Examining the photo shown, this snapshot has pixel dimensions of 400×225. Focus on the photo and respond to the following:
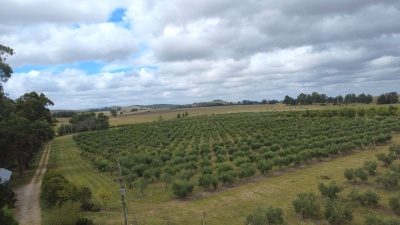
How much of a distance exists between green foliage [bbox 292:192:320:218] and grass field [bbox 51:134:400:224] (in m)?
0.65

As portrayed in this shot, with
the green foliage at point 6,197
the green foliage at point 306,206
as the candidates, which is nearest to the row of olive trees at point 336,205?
the green foliage at point 306,206

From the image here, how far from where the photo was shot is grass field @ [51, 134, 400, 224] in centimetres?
2372

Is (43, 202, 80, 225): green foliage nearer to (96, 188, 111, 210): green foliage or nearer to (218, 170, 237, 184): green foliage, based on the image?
(96, 188, 111, 210): green foliage

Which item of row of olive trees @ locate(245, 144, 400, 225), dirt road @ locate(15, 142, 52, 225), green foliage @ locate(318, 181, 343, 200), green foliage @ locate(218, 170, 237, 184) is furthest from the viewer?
green foliage @ locate(218, 170, 237, 184)

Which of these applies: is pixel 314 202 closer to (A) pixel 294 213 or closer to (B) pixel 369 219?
(A) pixel 294 213

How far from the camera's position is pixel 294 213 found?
78.5 feet

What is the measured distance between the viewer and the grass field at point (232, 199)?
23.7 meters

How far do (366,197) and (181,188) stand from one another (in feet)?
49.8

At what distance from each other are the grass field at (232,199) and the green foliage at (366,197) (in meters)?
0.53

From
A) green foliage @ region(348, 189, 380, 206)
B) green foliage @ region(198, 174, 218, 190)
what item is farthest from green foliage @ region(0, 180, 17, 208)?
green foliage @ region(348, 189, 380, 206)

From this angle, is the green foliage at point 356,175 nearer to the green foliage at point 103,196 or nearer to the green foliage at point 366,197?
the green foliage at point 366,197

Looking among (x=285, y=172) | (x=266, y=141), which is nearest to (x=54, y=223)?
(x=285, y=172)

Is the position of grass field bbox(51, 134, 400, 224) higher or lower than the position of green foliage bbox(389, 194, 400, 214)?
lower

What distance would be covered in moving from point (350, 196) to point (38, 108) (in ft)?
191
